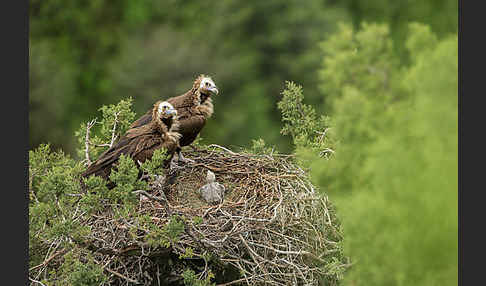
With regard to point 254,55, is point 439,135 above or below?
below

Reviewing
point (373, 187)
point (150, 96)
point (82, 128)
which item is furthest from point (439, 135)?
point (150, 96)

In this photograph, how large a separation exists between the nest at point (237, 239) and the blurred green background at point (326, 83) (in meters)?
0.50

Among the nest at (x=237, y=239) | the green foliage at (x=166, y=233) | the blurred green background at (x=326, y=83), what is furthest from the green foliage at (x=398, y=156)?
the green foliage at (x=166, y=233)

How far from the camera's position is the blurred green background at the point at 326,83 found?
11.2 feet

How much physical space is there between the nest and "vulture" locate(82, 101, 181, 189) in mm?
280

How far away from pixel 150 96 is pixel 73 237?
678 cm

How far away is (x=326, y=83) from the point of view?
4035 mm

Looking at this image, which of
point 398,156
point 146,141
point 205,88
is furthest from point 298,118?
point 398,156

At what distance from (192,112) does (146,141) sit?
0.70 metres

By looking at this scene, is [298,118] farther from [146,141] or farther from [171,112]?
[146,141]

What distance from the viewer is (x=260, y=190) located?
5.39m

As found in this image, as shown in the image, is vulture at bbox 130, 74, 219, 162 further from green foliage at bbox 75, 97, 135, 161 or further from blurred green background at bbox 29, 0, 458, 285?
blurred green background at bbox 29, 0, 458, 285

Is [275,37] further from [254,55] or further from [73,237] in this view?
[73,237]

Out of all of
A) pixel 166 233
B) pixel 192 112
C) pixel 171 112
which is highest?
pixel 192 112
